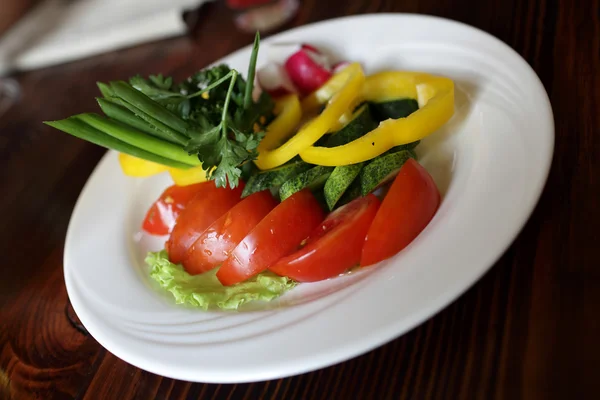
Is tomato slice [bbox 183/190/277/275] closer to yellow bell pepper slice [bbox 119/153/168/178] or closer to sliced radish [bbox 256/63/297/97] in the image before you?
yellow bell pepper slice [bbox 119/153/168/178]

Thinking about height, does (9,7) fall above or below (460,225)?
above

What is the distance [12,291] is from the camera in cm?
156

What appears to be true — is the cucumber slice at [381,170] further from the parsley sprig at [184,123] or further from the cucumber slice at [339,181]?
the parsley sprig at [184,123]

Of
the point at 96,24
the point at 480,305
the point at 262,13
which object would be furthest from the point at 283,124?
the point at 96,24

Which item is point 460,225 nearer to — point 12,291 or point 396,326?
point 396,326

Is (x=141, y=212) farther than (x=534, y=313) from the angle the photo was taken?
Yes

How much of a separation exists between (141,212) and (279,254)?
0.65 metres

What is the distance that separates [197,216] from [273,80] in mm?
551

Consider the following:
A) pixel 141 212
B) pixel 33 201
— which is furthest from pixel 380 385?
pixel 33 201

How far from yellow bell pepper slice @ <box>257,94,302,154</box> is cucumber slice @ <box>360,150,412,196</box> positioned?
33cm

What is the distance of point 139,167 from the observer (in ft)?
5.24

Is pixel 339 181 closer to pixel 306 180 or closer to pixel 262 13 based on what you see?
pixel 306 180

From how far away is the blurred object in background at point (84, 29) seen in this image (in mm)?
2607

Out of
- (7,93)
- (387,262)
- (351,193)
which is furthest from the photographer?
(7,93)
